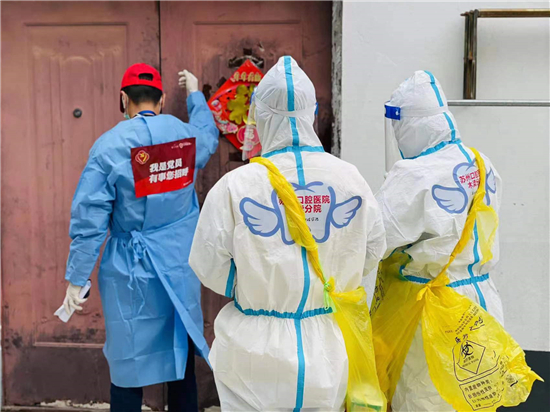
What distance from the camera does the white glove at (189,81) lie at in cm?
284

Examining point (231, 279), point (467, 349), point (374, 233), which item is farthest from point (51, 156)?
point (467, 349)

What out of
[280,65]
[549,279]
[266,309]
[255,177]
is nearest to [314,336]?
[266,309]

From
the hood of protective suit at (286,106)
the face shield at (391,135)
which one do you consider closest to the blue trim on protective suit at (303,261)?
the hood of protective suit at (286,106)

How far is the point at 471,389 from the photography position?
198 cm

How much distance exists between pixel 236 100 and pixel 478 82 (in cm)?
109

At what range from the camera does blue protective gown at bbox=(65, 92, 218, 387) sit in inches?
98.1

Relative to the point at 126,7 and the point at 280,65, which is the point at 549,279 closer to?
the point at 280,65

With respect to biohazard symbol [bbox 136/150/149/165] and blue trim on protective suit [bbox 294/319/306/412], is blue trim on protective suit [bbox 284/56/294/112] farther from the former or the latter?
Result: biohazard symbol [bbox 136/150/149/165]

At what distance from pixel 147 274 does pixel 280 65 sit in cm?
113

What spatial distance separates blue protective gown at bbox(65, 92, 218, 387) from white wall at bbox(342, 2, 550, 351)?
79 centimetres

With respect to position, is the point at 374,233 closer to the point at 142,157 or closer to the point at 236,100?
the point at 142,157

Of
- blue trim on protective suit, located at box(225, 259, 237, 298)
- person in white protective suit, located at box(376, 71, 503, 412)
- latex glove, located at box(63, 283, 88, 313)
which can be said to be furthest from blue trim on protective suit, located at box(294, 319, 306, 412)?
latex glove, located at box(63, 283, 88, 313)

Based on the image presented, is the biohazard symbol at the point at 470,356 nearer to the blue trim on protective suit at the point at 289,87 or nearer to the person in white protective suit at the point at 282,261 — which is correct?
the person in white protective suit at the point at 282,261

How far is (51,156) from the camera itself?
308 cm
